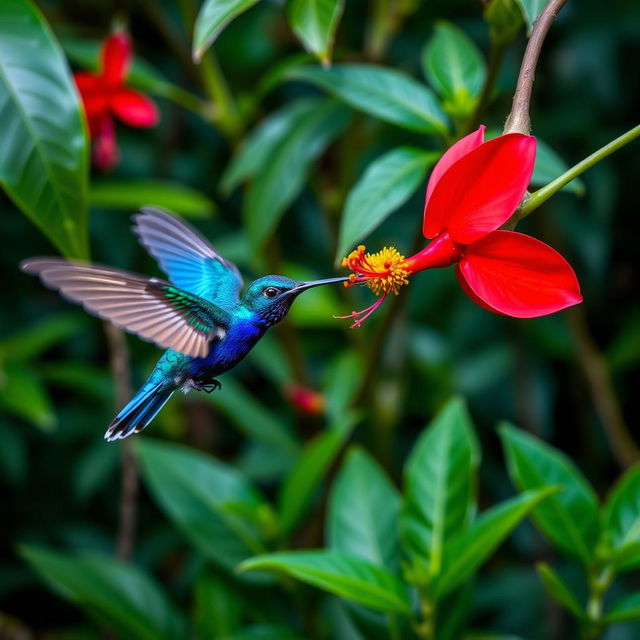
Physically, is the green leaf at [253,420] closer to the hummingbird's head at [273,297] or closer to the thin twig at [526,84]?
the hummingbird's head at [273,297]

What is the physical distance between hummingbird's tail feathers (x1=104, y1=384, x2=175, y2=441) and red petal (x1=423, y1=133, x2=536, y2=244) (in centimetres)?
21

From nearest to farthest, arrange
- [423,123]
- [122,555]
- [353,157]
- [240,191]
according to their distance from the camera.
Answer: [423,123]
[122,555]
[353,157]
[240,191]

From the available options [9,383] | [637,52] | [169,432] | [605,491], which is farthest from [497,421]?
[9,383]

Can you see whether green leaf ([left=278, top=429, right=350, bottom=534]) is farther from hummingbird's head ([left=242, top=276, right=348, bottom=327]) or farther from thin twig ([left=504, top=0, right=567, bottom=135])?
thin twig ([left=504, top=0, right=567, bottom=135])

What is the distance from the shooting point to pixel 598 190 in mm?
1585

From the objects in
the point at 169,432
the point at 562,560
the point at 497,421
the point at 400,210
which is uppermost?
the point at 400,210

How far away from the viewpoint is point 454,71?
929mm

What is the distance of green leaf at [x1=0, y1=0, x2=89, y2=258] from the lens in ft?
2.42

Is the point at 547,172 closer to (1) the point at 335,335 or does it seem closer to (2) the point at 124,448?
(2) the point at 124,448

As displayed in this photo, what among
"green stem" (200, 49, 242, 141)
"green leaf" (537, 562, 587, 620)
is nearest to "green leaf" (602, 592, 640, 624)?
"green leaf" (537, 562, 587, 620)

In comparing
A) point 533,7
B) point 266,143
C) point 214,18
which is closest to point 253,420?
point 266,143

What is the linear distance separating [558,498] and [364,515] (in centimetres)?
22

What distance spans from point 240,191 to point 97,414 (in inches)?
20.9

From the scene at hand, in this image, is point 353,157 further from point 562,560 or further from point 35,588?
point 35,588
